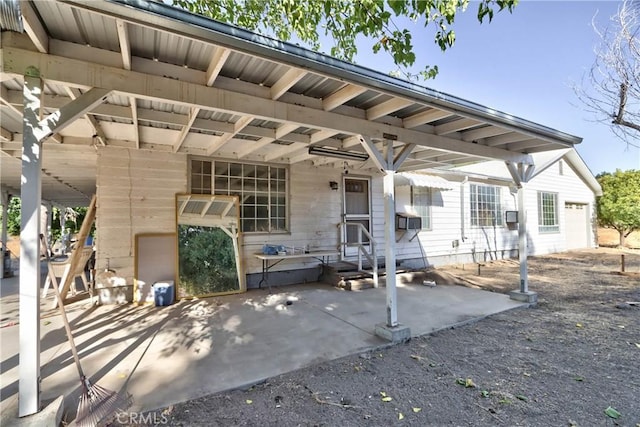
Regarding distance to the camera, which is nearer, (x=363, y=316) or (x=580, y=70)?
(x=363, y=316)

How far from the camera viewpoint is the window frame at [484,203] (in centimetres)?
1038

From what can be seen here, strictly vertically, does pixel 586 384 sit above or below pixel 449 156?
below

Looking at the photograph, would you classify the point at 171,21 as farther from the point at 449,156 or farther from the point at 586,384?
the point at 449,156

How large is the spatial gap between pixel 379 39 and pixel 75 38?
2.64m

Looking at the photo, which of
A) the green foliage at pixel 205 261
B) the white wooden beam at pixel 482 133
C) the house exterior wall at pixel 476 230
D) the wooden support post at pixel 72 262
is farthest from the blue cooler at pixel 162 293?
the house exterior wall at pixel 476 230

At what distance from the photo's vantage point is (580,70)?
19.6 feet

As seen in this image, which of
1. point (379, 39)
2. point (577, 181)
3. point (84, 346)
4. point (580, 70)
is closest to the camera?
point (379, 39)

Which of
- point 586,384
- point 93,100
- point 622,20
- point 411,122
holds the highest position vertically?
point 622,20

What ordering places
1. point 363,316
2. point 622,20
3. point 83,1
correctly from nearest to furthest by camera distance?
point 83,1 → point 363,316 → point 622,20

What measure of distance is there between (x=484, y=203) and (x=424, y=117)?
8303 mm

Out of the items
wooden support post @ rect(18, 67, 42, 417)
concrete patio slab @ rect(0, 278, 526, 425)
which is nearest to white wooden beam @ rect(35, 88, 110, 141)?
wooden support post @ rect(18, 67, 42, 417)

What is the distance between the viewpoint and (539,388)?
2.64 metres

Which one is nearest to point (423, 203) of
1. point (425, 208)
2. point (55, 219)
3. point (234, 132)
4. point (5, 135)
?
point (425, 208)

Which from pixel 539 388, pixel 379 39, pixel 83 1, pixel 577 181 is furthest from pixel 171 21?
pixel 577 181
